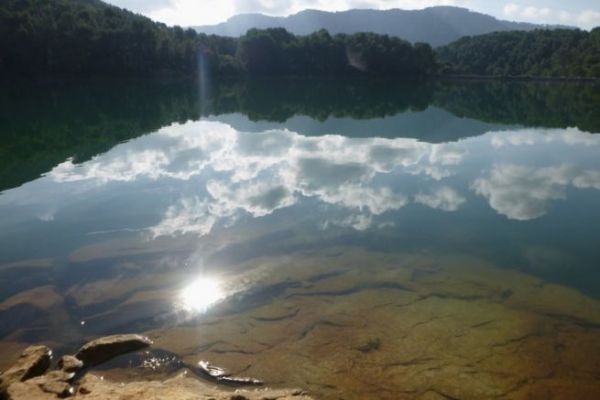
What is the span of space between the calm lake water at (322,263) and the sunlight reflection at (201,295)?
55 millimetres

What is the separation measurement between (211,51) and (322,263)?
13313 centimetres

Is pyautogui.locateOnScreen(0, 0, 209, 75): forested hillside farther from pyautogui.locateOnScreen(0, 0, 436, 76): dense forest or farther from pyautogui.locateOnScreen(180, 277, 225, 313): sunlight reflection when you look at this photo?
pyautogui.locateOnScreen(180, 277, 225, 313): sunlight reflection

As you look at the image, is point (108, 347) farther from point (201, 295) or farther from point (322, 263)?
point (322, 263)

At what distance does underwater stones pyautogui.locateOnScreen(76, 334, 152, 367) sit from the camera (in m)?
9.52

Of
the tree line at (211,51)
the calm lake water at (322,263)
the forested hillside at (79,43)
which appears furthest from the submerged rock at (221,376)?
the tree line at (211,51)

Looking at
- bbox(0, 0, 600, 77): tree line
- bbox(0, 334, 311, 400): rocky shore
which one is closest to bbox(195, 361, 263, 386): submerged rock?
bbox(0, 334, 311, 400): rocky shore

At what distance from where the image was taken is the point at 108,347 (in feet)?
31.9

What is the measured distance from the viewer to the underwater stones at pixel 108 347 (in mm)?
9523

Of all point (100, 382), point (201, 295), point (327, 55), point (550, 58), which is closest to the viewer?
point (100, 382)

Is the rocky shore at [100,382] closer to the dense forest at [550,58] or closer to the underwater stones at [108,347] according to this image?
the underwater stones at [108,347]

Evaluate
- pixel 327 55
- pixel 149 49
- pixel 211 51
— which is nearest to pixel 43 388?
pixel 149 49

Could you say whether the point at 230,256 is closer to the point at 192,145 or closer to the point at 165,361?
the point at 165,361

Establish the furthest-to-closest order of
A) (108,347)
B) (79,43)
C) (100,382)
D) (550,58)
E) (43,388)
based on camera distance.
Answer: (550,58), (79,43), (108,347), (100,382), (43,388)

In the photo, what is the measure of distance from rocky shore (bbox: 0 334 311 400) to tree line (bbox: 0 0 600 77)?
98028mm
